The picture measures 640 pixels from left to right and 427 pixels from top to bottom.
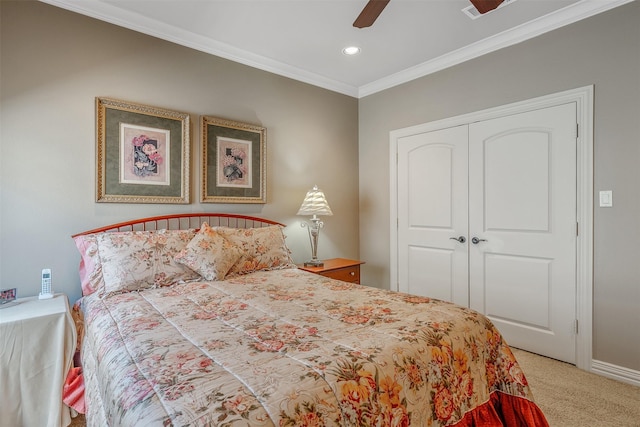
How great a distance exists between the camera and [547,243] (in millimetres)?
2650

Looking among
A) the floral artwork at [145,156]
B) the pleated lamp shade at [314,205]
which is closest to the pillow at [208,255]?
the floral artwork at [145,156]

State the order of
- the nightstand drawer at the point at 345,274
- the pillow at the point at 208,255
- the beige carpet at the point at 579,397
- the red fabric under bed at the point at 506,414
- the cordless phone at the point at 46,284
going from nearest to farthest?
the red fabric under bed at the point at 506,414
the beige carpet at the point at 579,397
the cordless phone at the point at 46,284
the pillow at the point at 208,255
the nightstand drawer at the point at 345,274

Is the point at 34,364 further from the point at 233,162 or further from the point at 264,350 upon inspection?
the point at 233,162

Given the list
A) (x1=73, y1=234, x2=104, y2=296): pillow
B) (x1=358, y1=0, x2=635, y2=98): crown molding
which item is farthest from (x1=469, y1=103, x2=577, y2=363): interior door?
(x1=73, y1=234, x2=104, y2=296): pillow

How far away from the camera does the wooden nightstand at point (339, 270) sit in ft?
10.1

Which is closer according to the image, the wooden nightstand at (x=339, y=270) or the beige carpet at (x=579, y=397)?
the beige carpet at (x=579, y=397)

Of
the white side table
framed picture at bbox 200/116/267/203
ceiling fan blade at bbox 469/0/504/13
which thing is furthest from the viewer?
framed picture at bbox 200/116/267/203

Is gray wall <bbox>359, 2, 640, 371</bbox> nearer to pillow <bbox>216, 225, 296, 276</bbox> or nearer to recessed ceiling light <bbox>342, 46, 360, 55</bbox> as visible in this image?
recessed ceiling light <bbox>342, 46, 360, 55</bbox>

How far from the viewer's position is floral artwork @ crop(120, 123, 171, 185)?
246 centimetres

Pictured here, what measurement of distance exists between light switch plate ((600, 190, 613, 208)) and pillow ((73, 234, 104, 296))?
3386 millimetres

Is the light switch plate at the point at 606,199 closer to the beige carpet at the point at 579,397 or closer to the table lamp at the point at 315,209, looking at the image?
the beige carpet at the point at 579,397

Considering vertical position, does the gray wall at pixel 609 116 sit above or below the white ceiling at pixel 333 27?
below

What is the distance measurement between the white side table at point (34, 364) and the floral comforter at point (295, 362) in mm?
146

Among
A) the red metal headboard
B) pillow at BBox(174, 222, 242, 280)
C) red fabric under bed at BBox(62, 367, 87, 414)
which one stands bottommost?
red fabric under bed at BBox(62, 367, 87, 414)
